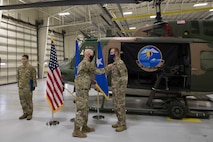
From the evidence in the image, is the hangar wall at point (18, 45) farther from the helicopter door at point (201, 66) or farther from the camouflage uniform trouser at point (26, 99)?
the helicopter door at point (201, 66)

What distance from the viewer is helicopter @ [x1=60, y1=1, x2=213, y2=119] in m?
5.21

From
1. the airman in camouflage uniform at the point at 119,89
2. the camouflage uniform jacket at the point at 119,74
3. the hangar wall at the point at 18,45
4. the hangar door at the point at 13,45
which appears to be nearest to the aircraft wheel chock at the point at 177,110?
the airman in camouflage uniform at the point at 119,89

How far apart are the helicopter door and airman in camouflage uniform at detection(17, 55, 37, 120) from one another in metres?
4.46

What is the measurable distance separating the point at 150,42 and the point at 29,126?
13.0 ft

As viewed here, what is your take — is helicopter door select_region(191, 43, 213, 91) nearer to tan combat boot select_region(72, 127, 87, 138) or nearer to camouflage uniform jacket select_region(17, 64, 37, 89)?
tan combat boot select_region(72, 127, 87, 138)

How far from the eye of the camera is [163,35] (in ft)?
19.0

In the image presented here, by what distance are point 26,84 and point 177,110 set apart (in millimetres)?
4048

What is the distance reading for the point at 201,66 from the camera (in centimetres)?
523

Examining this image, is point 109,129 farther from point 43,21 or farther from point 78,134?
point 43,21

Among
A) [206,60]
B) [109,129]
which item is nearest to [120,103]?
[109,129]

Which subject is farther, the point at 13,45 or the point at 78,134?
the point at 13,45

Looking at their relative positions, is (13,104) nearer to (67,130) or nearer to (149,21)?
(67,130)

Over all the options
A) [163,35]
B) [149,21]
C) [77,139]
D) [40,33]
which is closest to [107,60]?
[163,35]

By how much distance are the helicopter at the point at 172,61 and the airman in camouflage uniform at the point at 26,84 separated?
209 cm
